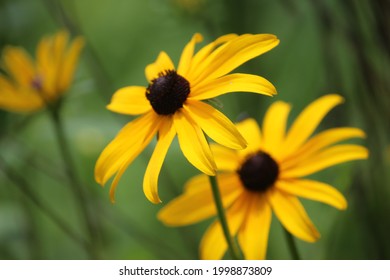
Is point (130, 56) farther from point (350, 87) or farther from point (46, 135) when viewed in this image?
point (350, 87)

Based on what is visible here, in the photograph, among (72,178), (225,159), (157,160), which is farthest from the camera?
(72,178)

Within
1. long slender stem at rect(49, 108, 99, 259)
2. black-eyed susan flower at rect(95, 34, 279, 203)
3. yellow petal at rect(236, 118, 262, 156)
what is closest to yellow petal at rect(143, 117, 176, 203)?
black-eyed susan flower at rect(95, 34, 279, 203)

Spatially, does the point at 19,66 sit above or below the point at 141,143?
above

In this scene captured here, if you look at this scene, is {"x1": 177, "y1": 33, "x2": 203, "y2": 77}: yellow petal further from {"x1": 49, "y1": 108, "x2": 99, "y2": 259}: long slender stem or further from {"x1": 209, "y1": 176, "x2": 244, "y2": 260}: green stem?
{"x1": 49, "y1": 108, "x2": 99, "y2": 259}: long slender stem

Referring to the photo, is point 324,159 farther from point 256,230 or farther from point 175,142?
point 175,142

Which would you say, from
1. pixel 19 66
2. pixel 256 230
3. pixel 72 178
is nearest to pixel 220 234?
pixel 256 230

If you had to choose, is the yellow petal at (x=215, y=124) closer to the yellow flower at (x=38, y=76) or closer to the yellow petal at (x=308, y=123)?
the yellow petal at (x=308, y=123)
